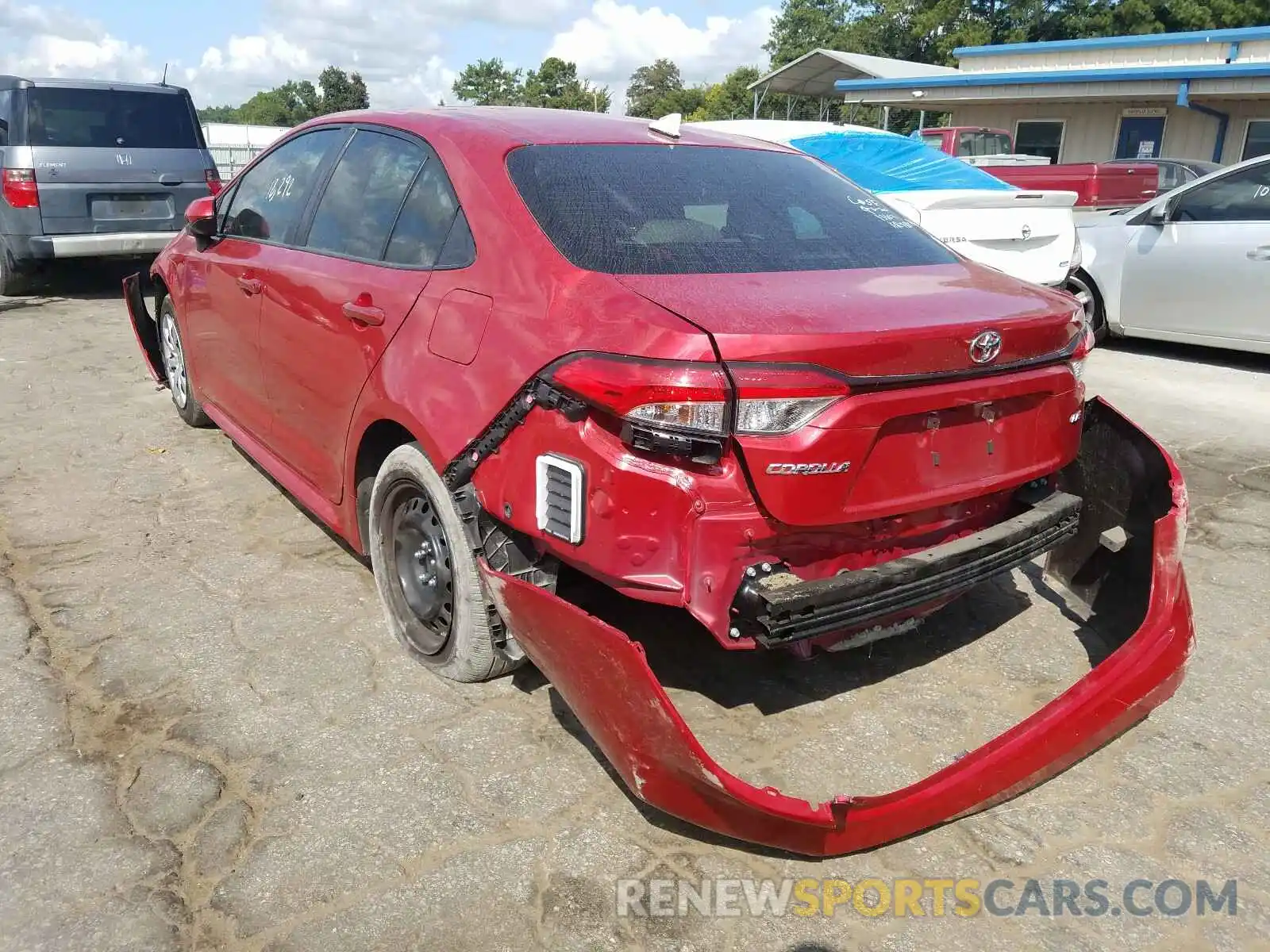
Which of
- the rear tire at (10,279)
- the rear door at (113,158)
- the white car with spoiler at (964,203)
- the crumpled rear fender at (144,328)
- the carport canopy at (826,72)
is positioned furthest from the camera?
the carport canopy at (826,72)

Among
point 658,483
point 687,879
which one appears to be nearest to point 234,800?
point 687,879

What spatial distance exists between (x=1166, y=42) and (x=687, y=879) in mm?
23301

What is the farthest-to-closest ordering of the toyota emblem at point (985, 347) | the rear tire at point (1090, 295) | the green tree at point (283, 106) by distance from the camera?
1. the green tree at point (283, 106)
2. the rear tire at point (1090, 295)
3. the toyota emblem at point (985, 347)

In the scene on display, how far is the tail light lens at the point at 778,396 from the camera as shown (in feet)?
7.25

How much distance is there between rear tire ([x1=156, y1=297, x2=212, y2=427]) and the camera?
5332 mm

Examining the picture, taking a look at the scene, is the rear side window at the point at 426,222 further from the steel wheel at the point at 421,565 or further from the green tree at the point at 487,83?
the green tree at the point at 487,83

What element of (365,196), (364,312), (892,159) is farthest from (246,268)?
(892,159)

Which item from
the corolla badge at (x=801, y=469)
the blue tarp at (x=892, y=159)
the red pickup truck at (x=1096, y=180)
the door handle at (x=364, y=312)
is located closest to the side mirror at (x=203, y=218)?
the door handle at (x=364, y=312)

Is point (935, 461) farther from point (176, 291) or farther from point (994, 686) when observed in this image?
point (176, 291)

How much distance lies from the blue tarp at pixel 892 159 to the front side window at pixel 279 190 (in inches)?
186

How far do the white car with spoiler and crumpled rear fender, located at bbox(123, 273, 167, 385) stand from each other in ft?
11.6

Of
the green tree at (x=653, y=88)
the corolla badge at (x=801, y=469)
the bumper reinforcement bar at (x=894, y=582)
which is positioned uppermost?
the green tree at (x=653, y=88)

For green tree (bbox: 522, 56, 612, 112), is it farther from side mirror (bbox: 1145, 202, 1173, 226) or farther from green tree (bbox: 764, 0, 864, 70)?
side mirror (bbox: 1145, 202, 1173, 226)

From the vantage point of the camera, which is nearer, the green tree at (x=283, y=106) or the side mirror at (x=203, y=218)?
the side mirror at (x=203, y=218)
